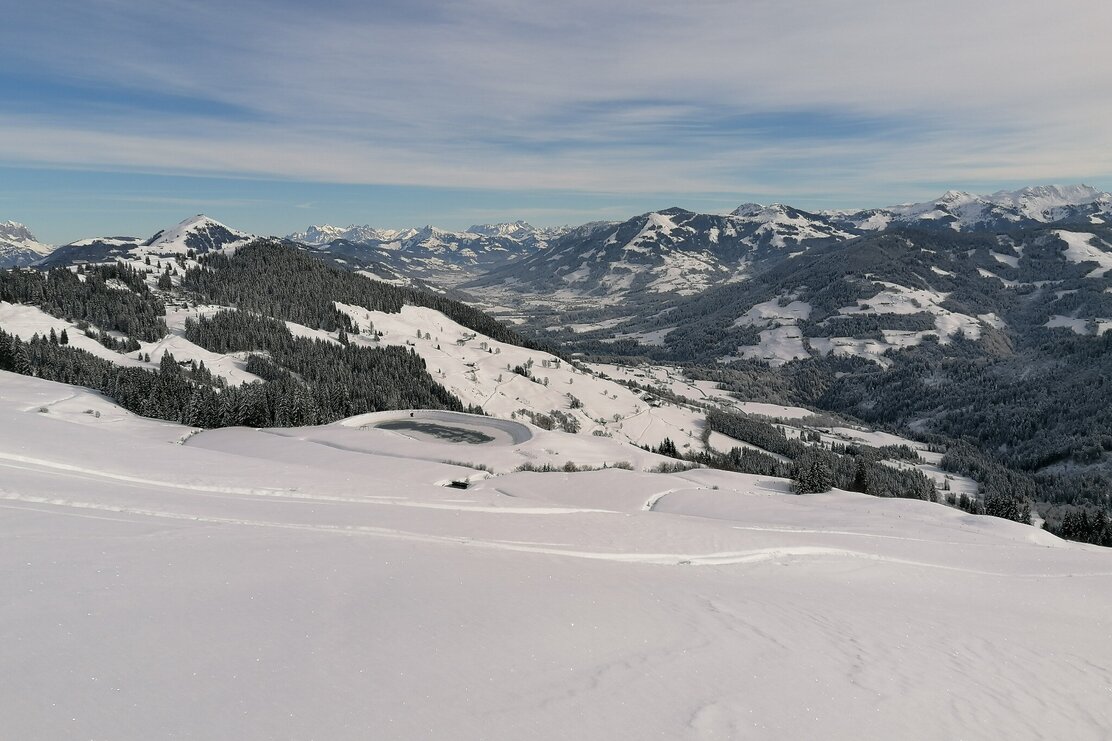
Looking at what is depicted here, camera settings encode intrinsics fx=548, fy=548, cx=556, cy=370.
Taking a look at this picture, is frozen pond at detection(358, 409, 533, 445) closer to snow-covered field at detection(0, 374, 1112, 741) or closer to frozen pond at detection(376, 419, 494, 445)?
frozen pond at detection(376, 419, 494, 445)

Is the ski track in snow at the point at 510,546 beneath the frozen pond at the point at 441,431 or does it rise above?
above

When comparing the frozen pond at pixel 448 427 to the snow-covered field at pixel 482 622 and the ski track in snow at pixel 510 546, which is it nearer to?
the snow-covered field at pixel 482 622

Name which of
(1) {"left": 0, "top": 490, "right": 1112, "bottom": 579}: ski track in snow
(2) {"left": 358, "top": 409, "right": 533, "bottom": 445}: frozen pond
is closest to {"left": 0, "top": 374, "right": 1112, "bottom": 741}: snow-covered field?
(1) {"left": 0, "top": 490, "right": 1112, "bottom": 579}: ski track in snow

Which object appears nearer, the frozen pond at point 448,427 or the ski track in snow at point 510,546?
the ski track in snow at point 510,546

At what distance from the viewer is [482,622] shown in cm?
1118

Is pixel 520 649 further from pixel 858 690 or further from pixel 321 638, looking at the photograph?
pixel 858 690

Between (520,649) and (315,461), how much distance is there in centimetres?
3220

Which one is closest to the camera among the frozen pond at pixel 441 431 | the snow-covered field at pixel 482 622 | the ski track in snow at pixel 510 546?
the snow-covered field at pixel 482 622

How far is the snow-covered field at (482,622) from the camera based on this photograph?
788 centimetres

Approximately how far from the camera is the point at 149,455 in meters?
27.4

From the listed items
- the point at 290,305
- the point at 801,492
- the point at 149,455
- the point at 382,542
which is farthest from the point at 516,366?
the point at 382,542

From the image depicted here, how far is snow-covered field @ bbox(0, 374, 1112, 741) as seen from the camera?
7.88 m

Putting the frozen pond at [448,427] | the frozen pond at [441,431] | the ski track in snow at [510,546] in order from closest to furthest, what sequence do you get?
the ski track in snow at [510,546], the frozen pond at [448,427], the frozen pond at [441,431]

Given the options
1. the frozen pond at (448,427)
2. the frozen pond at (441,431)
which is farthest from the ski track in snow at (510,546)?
the frozen pond at (441,431)
